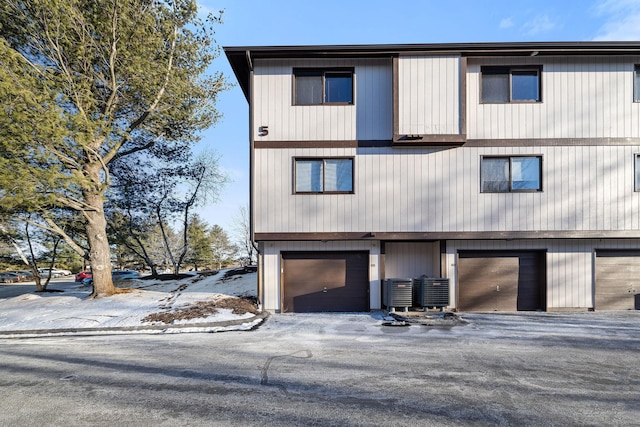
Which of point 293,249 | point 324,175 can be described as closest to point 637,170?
point 324,175

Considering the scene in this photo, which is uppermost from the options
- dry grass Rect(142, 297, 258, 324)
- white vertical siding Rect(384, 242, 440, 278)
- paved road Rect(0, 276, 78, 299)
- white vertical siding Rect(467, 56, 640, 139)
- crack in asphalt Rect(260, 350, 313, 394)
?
white vertical siding Rect(467, 56, 640, 139)

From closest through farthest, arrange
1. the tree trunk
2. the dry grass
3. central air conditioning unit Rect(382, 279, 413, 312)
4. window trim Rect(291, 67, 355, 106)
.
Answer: the dry grass
central air conditioning unit Rect(382, 279, 413, 312)
window trim Rect(291, 67, 355, 106)
the tree trunk

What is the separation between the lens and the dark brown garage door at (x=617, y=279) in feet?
35.2

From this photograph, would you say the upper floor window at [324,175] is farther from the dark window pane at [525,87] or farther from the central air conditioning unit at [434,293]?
the dark window pane at [525,87]

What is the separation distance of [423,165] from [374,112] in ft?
7.73

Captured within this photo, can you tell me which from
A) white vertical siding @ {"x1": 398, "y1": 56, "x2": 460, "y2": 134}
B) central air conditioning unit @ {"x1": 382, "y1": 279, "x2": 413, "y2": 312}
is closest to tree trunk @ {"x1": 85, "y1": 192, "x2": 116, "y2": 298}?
central air conditioning unit @ {"x1": 382, "y1": 279, "x2": 413, "y2": 312}

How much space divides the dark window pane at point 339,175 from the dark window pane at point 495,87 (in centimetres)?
499

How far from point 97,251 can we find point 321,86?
1040 cm

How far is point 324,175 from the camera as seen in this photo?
1088 cm

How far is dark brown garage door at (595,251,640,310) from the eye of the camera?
10727 mm

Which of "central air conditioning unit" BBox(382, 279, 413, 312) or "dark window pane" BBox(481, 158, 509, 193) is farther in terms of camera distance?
"dark window pane" BBox(481, 158, 509, 193)

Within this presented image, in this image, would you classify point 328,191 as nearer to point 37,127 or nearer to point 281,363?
point 281,363

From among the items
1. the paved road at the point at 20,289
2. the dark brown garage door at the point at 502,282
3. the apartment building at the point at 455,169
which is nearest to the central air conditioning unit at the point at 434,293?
the apartment building at the point at 455,169

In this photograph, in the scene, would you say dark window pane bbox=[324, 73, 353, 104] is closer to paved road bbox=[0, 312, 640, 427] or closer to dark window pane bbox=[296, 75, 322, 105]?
dark window pane bbox=[296, 75, 322, 105]
